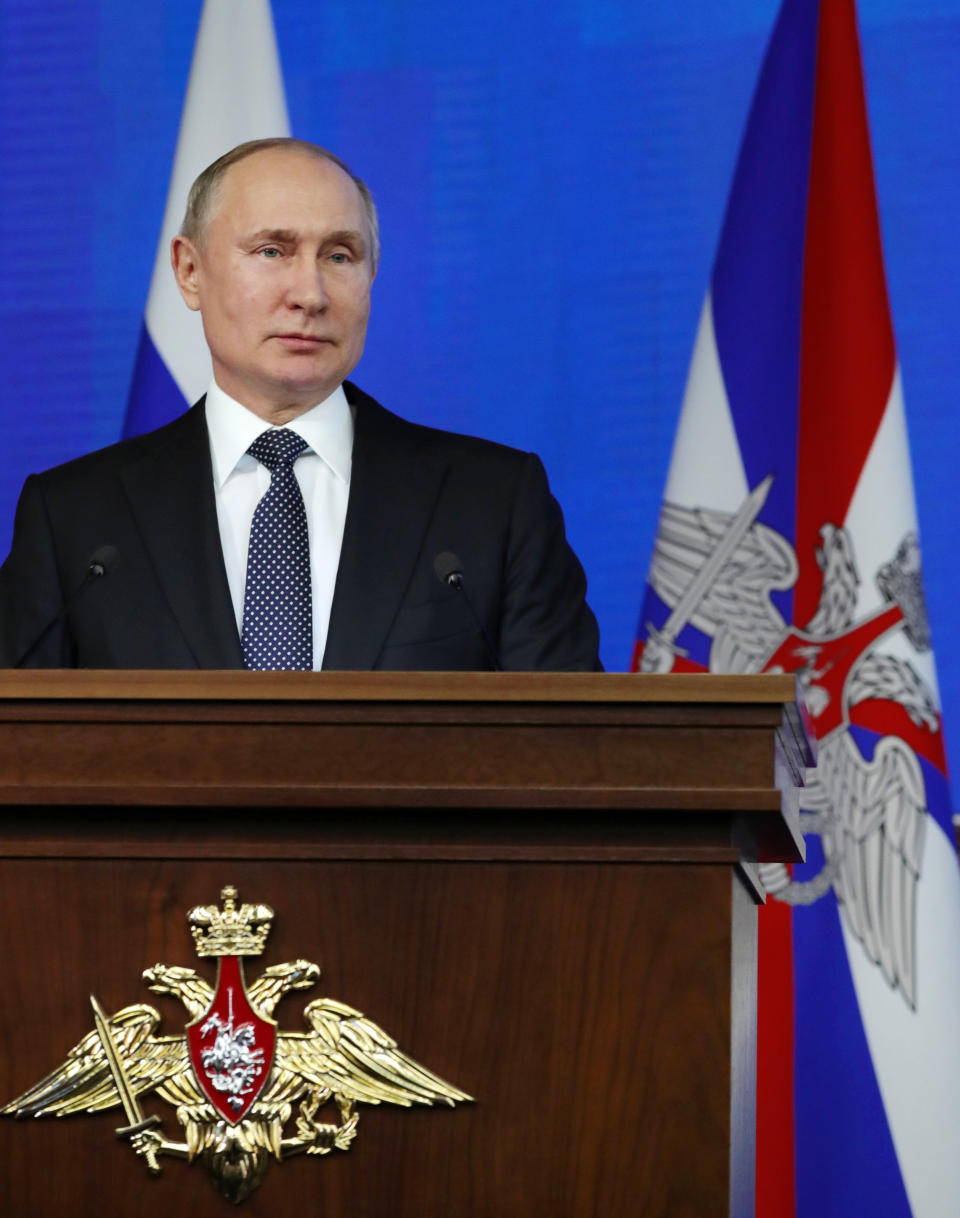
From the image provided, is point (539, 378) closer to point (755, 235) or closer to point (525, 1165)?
point (755, 235)

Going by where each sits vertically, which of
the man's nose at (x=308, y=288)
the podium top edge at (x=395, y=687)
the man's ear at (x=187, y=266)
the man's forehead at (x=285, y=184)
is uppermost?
the man's forehead at (x=285, y=184)

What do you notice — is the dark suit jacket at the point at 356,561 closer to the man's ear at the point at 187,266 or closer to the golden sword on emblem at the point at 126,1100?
the man's ear at the point at 187,266

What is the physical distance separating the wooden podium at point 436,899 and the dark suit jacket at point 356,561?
0.50m

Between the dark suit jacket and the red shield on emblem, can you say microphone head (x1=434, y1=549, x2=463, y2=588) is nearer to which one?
the dark suit jacket

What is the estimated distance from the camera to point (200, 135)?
3.47m

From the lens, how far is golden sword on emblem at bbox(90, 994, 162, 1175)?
1.31 meters

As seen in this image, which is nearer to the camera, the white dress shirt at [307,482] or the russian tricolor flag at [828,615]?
the white dress shirt at [307,482]

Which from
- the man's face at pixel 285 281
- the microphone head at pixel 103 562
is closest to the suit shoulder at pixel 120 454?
the man's face at pixel 285 281

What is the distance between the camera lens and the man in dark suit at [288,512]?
1.91 m

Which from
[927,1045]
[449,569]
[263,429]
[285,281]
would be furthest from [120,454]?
[927,1045]

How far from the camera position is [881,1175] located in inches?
118

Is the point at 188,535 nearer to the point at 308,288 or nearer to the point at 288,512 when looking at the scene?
the point at 288,512

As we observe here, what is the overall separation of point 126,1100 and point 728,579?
207cm

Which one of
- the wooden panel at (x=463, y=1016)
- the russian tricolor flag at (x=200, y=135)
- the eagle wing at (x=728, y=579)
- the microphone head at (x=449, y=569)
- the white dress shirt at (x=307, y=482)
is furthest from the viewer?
the russian tricolor flag at (x=200, y=135)
